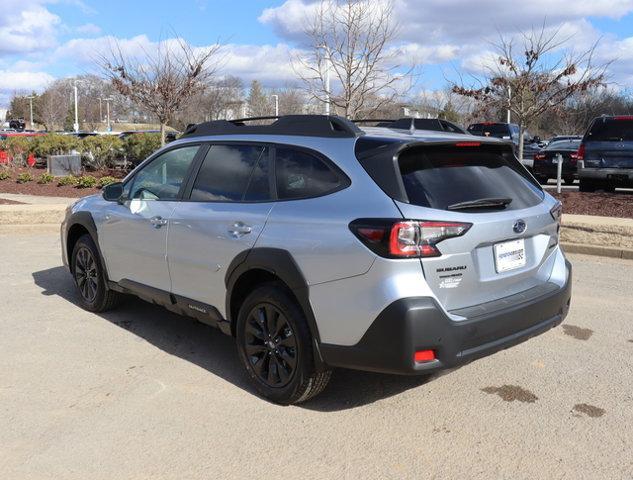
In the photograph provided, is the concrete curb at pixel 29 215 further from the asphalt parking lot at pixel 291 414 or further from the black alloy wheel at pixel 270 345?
the black alloy wheel at pixel 270 345

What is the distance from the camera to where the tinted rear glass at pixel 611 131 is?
12.9 m

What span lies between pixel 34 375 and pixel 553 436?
3414 mm

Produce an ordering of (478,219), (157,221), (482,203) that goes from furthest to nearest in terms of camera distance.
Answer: (157,221) < (482,203) < (478,219)

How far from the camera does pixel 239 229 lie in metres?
4.02

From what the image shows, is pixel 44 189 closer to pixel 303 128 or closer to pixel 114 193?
pixel 114 193

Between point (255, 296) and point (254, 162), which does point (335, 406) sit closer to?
point (255, 296)

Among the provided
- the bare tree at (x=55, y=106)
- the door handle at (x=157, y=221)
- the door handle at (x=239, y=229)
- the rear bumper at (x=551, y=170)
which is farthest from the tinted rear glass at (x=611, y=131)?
the bare tree at (x=55, y=106)

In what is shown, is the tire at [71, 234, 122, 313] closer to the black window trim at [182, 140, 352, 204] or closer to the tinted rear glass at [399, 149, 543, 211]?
the black window trim at [182, 140, 352, 204]

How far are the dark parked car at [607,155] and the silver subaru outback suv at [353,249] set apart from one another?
9.43 meters

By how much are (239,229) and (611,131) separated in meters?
11.5

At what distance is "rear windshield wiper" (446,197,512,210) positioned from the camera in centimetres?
350

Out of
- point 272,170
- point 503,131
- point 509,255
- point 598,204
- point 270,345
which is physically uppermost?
point 503,131

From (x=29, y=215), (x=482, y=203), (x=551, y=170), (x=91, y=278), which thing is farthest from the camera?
(x=551, y=170)

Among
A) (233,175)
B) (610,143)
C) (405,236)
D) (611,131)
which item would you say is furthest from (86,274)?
(611,131)
